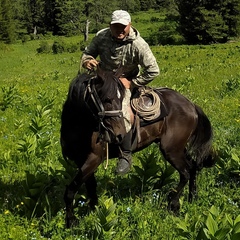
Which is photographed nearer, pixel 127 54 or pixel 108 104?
pixel 108 104

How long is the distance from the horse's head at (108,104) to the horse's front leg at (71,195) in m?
0.76

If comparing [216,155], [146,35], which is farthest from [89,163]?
[146,35]

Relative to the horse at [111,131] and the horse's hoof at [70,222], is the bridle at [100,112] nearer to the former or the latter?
the horse at [111,131]

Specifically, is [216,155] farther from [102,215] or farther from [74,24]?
[74,24]

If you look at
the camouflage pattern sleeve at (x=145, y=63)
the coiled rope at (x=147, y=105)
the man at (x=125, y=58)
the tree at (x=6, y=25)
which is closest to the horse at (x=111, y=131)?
the coiled rope at (x=147, y=105)

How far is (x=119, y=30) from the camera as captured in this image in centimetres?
479

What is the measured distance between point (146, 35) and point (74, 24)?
1570cm

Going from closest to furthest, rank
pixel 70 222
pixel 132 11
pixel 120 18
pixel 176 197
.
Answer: pixel 120 18, pixel 70 222, pixel 176 197, pixel 132 11

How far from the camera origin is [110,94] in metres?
4.36

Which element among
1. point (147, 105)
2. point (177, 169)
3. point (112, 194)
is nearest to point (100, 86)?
point (147, 105)

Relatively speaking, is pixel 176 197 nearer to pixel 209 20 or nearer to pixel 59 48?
pixel 209 20

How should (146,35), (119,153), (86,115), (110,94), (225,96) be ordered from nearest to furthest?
(110,94) → (86,115) → (119,153) → (225,96) → (146,35)

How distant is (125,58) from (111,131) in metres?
1.20

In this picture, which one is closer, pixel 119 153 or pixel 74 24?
pixel 119 153
